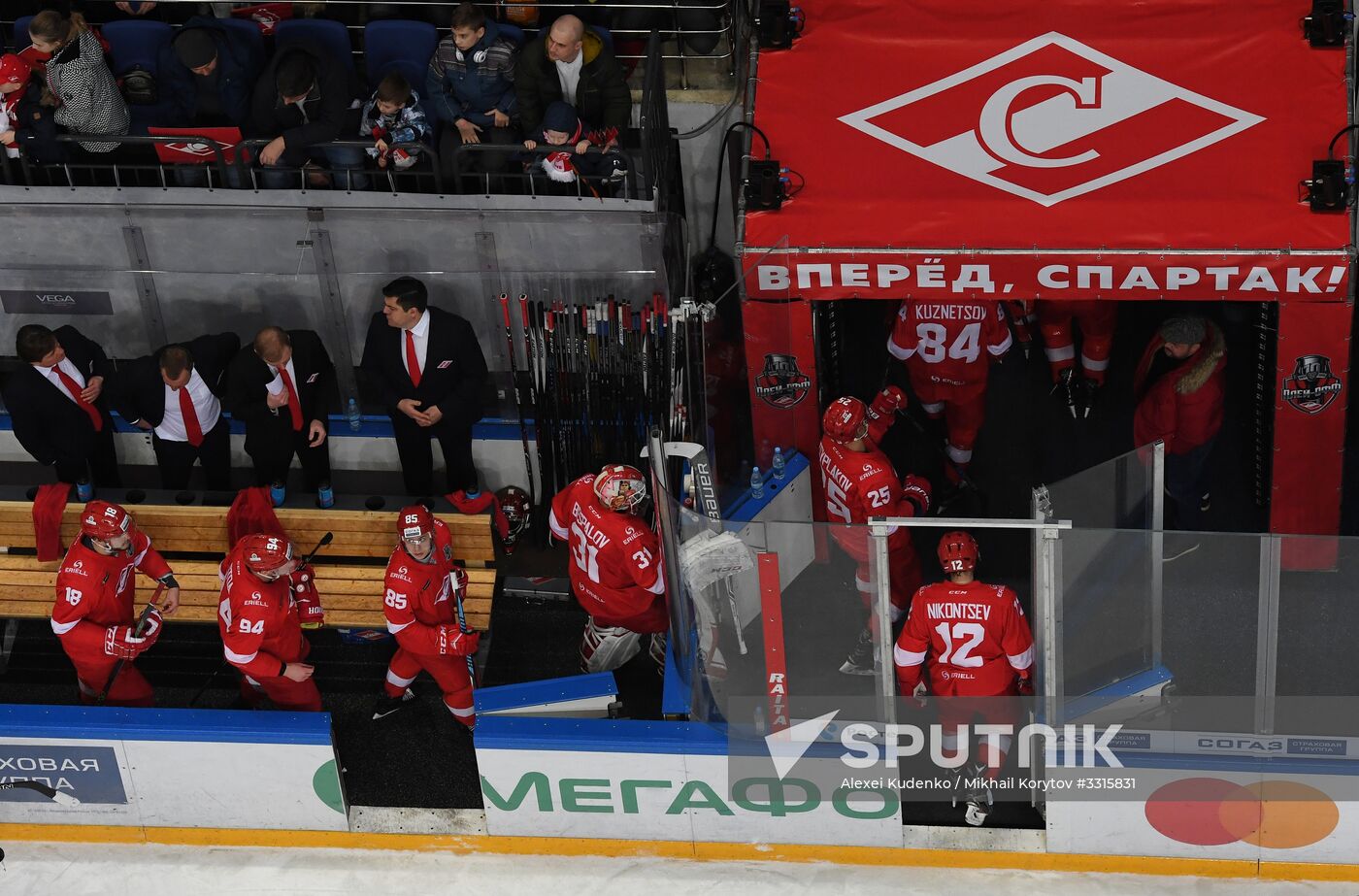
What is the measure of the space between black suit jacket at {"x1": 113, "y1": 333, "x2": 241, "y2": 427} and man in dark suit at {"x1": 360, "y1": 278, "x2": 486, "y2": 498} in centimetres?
69

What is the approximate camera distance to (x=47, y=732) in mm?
7844

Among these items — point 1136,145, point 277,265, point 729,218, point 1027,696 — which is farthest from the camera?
point 729,218

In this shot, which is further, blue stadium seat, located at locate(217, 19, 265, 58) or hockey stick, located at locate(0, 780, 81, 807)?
blue stadium seat, located at locate(217, 19, 265, 58)

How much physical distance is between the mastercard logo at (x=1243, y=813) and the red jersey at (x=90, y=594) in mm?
4335

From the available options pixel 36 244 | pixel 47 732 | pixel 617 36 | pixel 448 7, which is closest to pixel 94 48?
pixel 36 244

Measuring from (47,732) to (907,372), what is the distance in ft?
14.3

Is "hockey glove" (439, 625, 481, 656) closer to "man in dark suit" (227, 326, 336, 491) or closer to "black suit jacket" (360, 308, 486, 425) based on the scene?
"black suit jacket" (360, 308, 486, 425)

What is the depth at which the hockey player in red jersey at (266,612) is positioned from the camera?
784cm

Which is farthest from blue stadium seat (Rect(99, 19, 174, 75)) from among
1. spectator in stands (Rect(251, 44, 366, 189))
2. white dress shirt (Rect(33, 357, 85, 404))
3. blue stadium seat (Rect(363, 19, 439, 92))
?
white dress shirt (Rect(33, 357, 85, 404))

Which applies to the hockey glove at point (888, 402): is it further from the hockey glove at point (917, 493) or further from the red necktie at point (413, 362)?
the red necktie at point (413, 362)

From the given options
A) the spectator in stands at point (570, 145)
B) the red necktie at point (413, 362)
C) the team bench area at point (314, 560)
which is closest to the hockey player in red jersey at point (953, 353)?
the spectator in stands at point (570, 145)

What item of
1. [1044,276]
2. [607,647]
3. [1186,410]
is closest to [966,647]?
[607,647]

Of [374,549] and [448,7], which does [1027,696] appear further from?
[448,7]

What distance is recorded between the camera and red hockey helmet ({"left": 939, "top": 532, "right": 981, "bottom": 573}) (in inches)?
283
